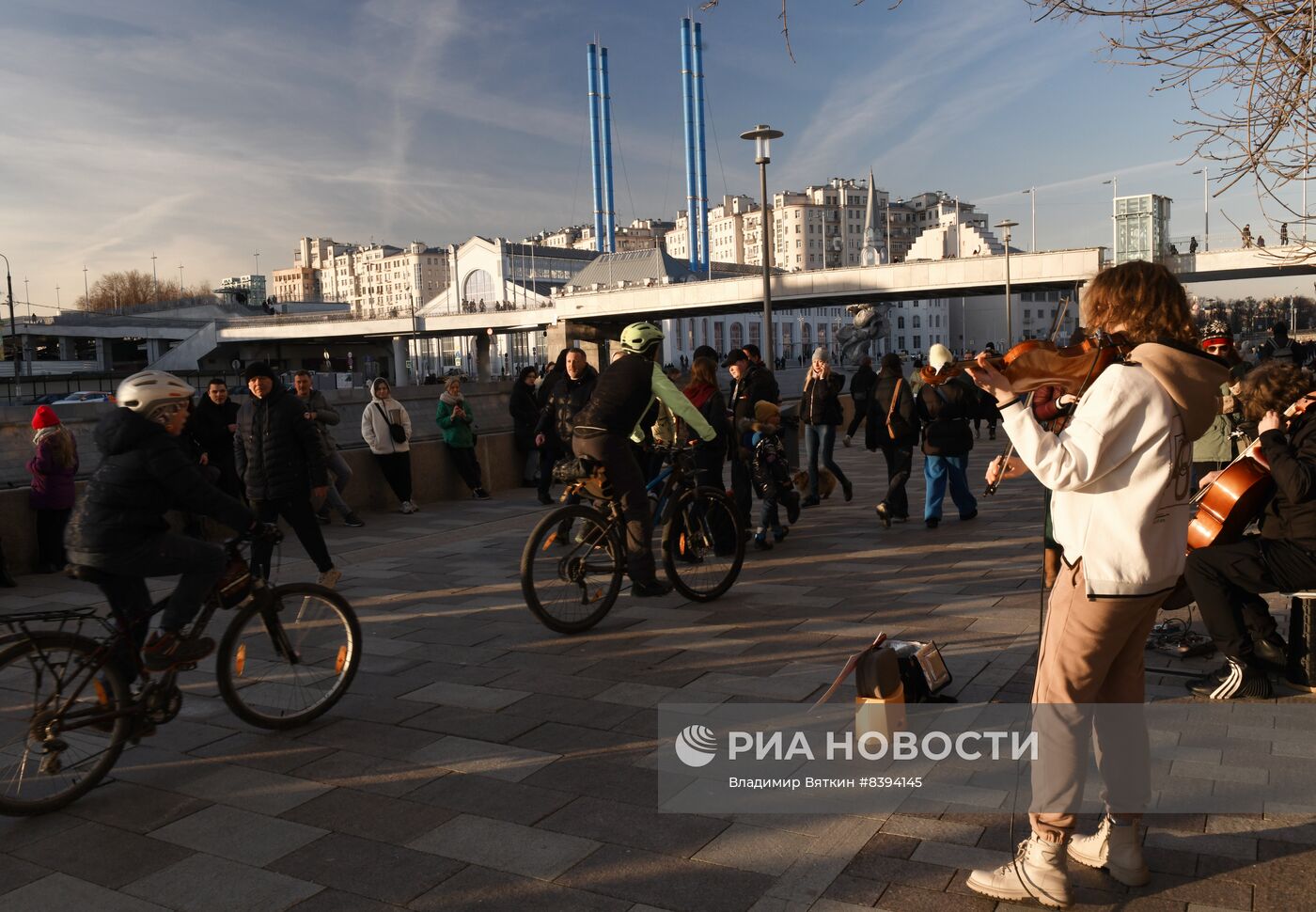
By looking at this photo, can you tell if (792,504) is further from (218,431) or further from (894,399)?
(218,431)

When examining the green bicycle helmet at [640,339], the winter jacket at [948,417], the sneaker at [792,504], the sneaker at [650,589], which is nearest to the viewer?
the green bicycle helmet at [640,339]

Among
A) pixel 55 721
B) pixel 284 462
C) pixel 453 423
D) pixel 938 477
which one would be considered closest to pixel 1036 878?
pixel 55 721

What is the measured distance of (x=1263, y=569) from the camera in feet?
16.3

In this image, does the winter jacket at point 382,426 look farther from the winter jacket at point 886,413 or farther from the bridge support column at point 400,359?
the bridge support column at point 400,359

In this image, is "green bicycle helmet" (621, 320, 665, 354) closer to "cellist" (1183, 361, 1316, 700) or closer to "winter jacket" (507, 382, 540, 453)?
"cellist" (1183, 361, 1316, 700)

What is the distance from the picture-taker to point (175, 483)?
4.38 metres

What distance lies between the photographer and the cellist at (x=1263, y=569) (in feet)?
16.0

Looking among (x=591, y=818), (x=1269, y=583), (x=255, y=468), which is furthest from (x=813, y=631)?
(x=255, y=468)

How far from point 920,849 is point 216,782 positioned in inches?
110

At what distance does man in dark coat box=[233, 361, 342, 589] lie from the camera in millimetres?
7434

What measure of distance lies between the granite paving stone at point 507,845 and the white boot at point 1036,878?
4.26ft

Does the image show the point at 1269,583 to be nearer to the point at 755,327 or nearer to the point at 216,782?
the point at 216,782

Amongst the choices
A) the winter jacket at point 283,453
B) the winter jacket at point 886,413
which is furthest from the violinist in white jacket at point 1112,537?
the winter jacket at point 886,413

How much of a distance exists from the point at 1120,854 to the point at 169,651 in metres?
3.65
